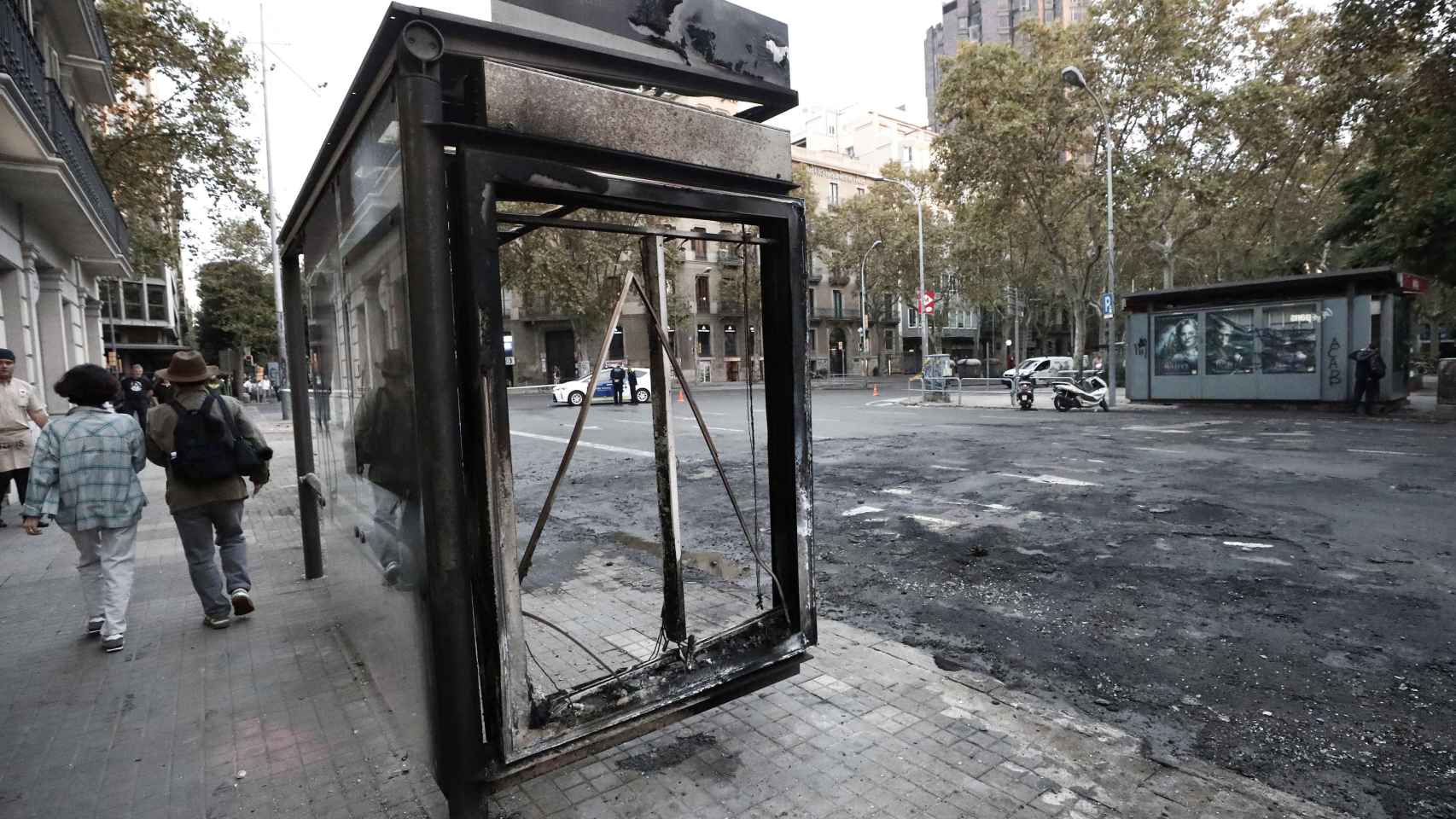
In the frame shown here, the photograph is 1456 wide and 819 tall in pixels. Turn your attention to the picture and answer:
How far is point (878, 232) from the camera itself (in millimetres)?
46125

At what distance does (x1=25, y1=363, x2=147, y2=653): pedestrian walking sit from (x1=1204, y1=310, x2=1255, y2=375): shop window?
20.5 metres

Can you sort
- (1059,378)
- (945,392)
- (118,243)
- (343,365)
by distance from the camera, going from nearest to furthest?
(343,365) → (118,243) → (1059,378) → (945,392)

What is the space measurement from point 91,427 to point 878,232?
148 feet

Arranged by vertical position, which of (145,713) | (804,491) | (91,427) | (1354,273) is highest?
(1354,273)

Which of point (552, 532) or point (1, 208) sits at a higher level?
point (1, 208)

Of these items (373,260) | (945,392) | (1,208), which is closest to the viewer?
(373,260)

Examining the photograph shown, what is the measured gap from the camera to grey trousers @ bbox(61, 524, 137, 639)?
4375mm

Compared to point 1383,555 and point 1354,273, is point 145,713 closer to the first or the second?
point 1383,555

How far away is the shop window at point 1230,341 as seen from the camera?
17.6m

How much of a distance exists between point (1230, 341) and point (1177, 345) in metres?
1.27

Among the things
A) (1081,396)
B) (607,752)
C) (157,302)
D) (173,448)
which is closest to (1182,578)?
(607,752)

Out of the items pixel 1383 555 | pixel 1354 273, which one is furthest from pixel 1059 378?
pixel 1383 555

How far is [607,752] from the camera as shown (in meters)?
3.07

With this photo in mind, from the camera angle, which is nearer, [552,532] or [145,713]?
[145,713]
